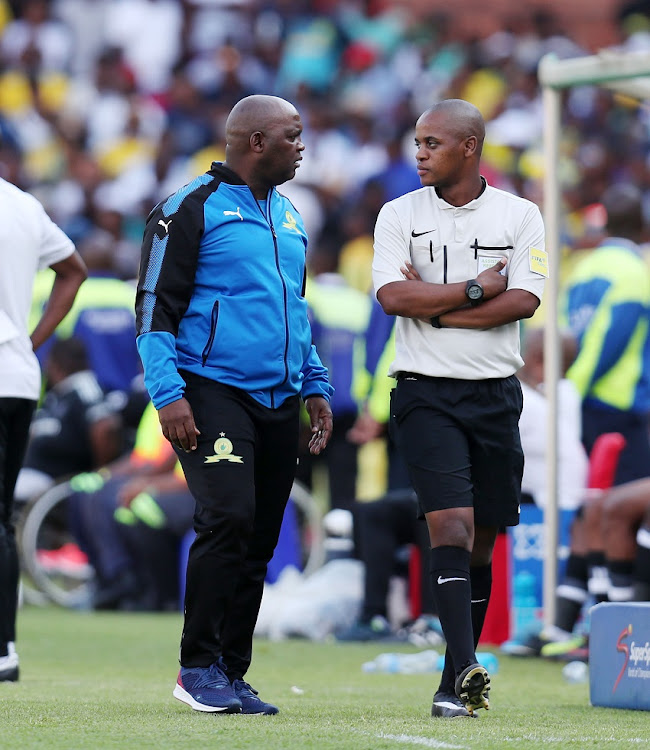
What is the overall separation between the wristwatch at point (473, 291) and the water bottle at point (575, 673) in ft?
8.47

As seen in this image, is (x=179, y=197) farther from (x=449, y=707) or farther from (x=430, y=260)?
(x=449, y=707)

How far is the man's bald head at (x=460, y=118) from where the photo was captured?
5602mm

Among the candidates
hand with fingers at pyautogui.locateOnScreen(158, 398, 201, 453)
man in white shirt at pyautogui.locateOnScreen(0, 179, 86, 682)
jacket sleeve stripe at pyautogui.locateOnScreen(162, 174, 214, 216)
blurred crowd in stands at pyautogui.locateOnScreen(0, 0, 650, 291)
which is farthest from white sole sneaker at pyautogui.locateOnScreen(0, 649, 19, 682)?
blurred crowd in stands at pyautogui.locateOnScreen(0, 0, 650, 291)

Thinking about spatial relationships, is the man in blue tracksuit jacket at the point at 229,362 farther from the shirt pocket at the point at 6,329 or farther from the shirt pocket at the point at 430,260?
the shirt pocket at the point at 6,329

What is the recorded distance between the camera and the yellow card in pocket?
221 inches

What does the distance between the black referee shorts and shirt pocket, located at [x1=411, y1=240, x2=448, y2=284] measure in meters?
0.34

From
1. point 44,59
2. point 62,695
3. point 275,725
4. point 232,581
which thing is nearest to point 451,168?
point 232,581

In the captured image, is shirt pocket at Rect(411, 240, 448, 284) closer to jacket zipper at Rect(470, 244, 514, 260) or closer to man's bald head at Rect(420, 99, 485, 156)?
jacket zipper at Rect(470, 244, 514, 260)

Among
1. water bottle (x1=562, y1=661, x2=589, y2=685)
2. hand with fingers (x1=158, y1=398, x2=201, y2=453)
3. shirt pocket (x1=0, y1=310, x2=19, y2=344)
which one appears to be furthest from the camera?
water bottle (x1=562, y1=661, x2=589, y2=685)

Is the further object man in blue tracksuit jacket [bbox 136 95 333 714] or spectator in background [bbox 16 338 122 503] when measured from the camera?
spectator in background [bbox 16 338 122 503]

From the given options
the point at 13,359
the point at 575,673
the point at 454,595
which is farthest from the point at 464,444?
the point at 575,673

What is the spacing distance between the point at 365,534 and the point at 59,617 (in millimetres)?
2388

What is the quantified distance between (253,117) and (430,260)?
773 millimetres

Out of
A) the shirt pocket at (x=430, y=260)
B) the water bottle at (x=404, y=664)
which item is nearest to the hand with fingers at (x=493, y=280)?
the shirt pocket at (x=430, y=260)
